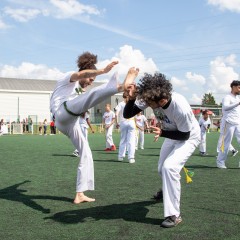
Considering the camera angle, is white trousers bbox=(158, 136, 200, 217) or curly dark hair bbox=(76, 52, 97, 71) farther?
curly dark hair bbox=(76, 52, 97, 71)

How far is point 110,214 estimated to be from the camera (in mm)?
5535

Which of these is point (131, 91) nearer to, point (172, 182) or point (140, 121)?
point (172, 182)

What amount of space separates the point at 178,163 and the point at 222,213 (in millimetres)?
1121

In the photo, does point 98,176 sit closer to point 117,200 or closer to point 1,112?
point 117,200

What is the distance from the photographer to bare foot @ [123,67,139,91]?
4920mm

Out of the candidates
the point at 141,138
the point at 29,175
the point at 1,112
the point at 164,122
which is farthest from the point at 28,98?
the point at 164,122

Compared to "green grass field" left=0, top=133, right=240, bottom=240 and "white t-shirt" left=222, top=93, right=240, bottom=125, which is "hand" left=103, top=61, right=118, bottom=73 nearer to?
"green grass field" left=0, top=133, right=240, bottom=240

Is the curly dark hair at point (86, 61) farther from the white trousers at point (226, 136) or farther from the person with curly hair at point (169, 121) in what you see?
the white trousers at point (226, 136)

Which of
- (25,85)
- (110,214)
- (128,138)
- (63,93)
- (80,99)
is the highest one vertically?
(25,85)

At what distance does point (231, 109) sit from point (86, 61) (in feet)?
18.1

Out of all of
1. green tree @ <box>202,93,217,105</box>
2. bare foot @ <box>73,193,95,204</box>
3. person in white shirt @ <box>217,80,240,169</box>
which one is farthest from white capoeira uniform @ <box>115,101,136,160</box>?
green tree @ <box>202,93,217,105</box>

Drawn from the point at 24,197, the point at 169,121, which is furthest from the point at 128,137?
the point at 169,121

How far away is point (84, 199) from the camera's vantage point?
21.0 ft

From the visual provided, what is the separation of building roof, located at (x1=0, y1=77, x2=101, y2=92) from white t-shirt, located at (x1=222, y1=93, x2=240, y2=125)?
188 ft
